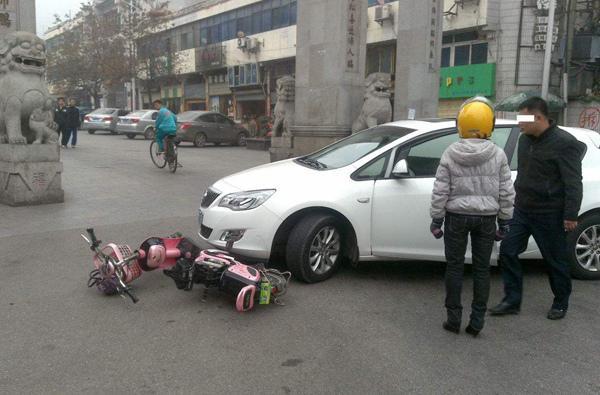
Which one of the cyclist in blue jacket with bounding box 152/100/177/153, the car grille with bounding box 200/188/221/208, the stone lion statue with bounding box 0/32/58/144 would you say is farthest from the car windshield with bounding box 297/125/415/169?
the cyclist in blue jacket with bounding box 152/100/177/153

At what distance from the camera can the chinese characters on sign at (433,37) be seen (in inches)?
515

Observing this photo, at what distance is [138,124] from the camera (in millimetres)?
25547

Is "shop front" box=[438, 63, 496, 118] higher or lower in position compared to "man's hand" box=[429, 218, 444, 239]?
higher

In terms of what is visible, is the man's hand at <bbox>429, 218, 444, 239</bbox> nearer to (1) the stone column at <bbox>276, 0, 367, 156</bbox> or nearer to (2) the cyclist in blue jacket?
(1) the stone column at <bbox>276, 0, 367, 156</bbox>

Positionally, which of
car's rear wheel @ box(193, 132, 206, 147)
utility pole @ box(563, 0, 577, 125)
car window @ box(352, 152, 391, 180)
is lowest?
car's rear wheel @ box(193, 132, 206, 147)

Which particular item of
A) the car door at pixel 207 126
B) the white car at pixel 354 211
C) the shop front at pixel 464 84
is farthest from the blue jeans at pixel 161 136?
the shop front at pixel 464 84

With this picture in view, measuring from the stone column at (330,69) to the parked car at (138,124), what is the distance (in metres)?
14.0

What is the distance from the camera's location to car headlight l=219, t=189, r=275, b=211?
5.08 m

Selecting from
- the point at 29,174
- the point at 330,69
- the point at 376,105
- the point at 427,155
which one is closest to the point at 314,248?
the point at 427,155

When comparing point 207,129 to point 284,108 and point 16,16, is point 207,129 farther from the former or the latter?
point 16,16

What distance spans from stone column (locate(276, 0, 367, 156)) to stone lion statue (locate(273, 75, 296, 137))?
13.3 ft

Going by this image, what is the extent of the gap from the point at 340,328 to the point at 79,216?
209 inches

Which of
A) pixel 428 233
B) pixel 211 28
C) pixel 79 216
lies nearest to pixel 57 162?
pixel 79 216

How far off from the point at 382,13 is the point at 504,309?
2260 centimetres
